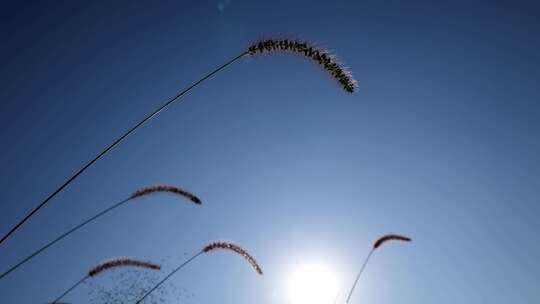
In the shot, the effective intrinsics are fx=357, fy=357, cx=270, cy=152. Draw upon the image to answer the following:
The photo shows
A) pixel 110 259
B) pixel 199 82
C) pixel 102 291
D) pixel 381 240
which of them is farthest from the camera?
pixel 102 291

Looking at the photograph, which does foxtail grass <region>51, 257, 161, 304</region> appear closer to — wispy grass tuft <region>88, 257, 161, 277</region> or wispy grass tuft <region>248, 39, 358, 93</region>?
wispy grass tuft <region>88, 257, 161, 277</region>

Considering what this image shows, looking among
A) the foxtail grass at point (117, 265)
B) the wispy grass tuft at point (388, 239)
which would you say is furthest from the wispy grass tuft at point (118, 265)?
the wispy grass tuft at point (388, 239)

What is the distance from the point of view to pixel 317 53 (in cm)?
466

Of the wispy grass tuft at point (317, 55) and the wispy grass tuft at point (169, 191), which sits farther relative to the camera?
the wispy grass tuft at point (169, 191)

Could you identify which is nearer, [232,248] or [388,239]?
[388,239]

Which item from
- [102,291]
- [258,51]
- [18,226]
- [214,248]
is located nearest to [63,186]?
[18,226]

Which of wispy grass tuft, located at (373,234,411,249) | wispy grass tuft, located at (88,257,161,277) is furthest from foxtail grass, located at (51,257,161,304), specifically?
wispy grass tuft, located at (373,234,411,249)

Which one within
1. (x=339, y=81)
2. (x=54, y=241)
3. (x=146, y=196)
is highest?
(x=339, y=81)

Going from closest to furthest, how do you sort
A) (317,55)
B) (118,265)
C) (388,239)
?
(317,55) → (118,265) → (388,239)

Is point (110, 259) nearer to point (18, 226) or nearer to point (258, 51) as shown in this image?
point (18, 226)

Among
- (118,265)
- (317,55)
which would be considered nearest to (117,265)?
(118,265)

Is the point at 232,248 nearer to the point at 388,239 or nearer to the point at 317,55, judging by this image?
the point at 388,239

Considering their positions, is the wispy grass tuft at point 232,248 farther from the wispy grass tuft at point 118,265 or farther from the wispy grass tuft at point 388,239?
the wispy grass tuft at point 388,239

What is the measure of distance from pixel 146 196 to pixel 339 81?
3.80 metres
